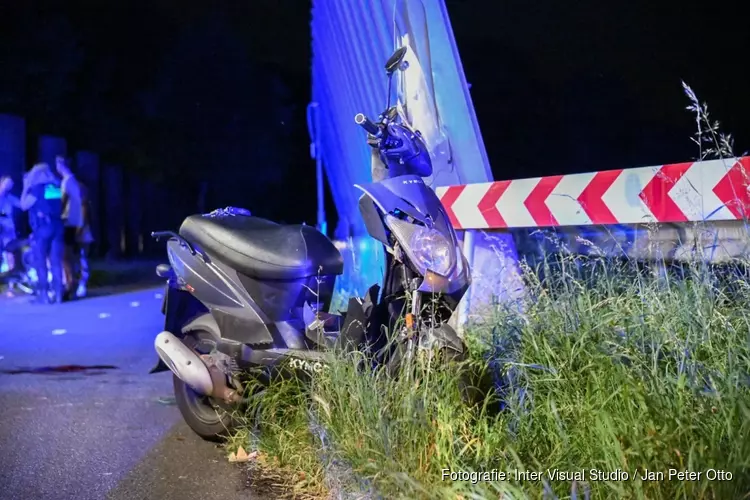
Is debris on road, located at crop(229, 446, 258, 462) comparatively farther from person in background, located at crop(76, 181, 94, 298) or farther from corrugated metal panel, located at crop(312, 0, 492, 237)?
person in background, located at crop(76, 181, 94, 298)

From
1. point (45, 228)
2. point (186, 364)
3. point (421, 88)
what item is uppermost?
point (421, 88)

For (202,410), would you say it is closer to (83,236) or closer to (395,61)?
(395,61)

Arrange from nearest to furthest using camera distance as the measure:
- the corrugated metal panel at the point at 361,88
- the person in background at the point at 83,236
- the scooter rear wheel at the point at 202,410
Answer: the scooter rear wheel at the point at 202,410 < the corrugated metal panel at the point at 361,88 < the person in background at the point at 83,236

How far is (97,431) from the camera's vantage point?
161 inches

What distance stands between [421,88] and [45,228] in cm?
727

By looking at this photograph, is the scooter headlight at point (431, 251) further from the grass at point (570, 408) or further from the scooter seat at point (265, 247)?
the scooter seat at point (265, 247)

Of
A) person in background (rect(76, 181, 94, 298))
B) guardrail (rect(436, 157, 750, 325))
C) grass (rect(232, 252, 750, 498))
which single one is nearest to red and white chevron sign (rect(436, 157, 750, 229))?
guardrail (rect(436, 157, 750, 325))

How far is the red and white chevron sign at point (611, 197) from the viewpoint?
408cm

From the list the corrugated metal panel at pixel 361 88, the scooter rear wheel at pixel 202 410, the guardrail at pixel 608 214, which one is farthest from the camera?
the corrugated metal panel at pixel 361 88

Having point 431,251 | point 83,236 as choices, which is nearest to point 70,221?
point 83,236

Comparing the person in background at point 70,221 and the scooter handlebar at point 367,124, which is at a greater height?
the scooter handlebar at point 367,124

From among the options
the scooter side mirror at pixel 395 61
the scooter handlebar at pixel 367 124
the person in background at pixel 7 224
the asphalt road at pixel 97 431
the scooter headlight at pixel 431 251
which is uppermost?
the scooter side mirror at pixel 395 61

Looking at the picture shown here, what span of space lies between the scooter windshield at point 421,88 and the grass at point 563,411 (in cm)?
232

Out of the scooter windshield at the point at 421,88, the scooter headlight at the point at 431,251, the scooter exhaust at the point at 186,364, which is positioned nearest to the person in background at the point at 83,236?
the scooter windshield at the point at 421,88
